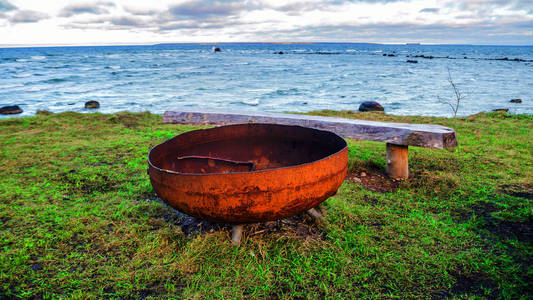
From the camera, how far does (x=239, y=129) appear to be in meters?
3.32

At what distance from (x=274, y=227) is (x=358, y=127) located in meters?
1.66

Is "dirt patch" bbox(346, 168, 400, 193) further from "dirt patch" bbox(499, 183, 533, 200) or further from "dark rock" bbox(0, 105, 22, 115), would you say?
"dark rock" bbox(0, 105, 22, 115)

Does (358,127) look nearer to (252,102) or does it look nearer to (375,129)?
(375,129)

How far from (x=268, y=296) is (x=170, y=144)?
162 centimetres

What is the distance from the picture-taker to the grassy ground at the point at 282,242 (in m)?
2.11

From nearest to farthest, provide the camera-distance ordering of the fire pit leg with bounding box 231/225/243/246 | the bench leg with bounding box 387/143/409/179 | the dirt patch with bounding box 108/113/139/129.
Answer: the fire pit leg with bounding box 231/225/243/246
the bench leg with bounding box 387/143/409/179
the dirt patch with bounding box 108/113/139/129

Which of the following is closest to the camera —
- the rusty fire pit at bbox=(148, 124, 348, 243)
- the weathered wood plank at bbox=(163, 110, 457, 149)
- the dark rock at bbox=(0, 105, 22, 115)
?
the rusty fire pit at bbox=(148, 124, 348, 243)

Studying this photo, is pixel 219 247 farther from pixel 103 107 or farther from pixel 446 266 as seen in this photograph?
pixel 103 107

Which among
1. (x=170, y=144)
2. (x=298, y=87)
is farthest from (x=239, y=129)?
(x=298, y=87)

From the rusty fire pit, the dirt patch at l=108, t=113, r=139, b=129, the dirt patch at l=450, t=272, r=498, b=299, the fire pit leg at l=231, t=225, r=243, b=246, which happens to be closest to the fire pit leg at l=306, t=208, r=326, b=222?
the rusty fire pit

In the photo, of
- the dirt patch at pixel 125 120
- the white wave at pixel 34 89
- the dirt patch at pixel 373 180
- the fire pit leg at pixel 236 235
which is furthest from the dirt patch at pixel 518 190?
the white wave at pixel 34 89

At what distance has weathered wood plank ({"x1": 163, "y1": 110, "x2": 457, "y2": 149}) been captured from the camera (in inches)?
127

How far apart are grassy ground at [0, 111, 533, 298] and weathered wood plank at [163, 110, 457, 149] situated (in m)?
0.63

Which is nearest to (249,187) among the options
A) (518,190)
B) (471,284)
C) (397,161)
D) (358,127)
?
(471,284)
